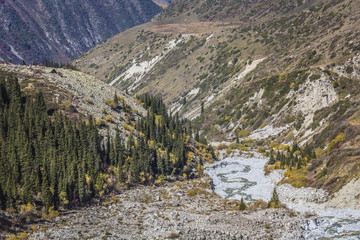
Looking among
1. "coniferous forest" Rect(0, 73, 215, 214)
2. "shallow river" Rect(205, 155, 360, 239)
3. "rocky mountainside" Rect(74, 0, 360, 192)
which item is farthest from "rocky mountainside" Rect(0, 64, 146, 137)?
"rocky mountainside" Rect(74, 0, 360, 192)

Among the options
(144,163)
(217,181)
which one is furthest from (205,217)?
(217,181)

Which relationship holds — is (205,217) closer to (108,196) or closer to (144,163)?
(108,196)

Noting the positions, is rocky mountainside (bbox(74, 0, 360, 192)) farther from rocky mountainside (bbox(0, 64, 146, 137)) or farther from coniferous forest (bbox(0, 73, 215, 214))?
rocky mountainside (bbox(0, 64, 146, 137))

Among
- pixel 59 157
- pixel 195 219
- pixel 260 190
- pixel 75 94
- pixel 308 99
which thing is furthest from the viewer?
pixel 308 99

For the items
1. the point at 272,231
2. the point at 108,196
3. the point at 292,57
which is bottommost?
the point at 272,231

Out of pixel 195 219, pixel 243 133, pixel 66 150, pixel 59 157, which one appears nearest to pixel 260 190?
pixel 195 219

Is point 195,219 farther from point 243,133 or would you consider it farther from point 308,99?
point 243,133
